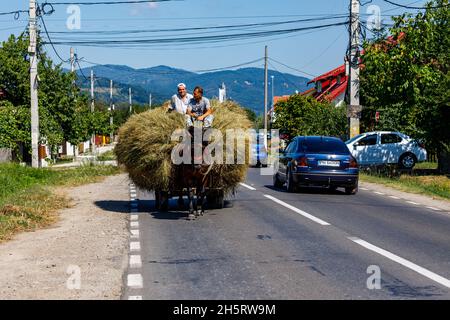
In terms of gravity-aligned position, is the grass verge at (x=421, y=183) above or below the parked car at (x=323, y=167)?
below

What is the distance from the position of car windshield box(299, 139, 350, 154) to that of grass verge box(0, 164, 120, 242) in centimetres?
667

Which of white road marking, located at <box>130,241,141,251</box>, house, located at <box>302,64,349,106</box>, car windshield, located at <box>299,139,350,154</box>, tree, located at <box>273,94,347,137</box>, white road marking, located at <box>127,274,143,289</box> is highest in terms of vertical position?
house, located at <box>302,64,349,106</box>

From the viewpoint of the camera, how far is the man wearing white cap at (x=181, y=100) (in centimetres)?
1377

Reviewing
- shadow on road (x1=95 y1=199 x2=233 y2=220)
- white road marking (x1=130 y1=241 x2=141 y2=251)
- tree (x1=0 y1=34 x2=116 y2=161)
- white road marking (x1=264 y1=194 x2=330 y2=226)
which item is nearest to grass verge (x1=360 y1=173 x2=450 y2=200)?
white road marking (x1=264 y1=194 x2=330 y2=226)

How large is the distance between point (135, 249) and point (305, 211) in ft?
18.3

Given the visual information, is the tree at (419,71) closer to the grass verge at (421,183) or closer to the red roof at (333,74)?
the grass verge at (421,183)

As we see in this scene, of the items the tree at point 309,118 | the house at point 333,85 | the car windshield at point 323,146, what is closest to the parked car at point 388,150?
the tree at point 309,118

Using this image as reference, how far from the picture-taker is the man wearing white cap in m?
13.8

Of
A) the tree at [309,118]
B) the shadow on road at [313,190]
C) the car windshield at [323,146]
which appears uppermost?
the tree at [309,118]

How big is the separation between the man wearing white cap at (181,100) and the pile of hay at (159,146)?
0.19 m

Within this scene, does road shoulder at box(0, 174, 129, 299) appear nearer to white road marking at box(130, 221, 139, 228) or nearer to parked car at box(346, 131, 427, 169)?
white road marking at box(130, 221, 139, 228)

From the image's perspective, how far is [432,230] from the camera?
1212 cm

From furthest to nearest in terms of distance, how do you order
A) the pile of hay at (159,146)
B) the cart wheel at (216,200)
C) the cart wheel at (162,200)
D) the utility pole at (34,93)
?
the utility pole at (34,93) < the cart wheel at (216,200) < the cart wheel at (162,200) < the pile of hay at (159,146)

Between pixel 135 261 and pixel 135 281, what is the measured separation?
4.20ft
